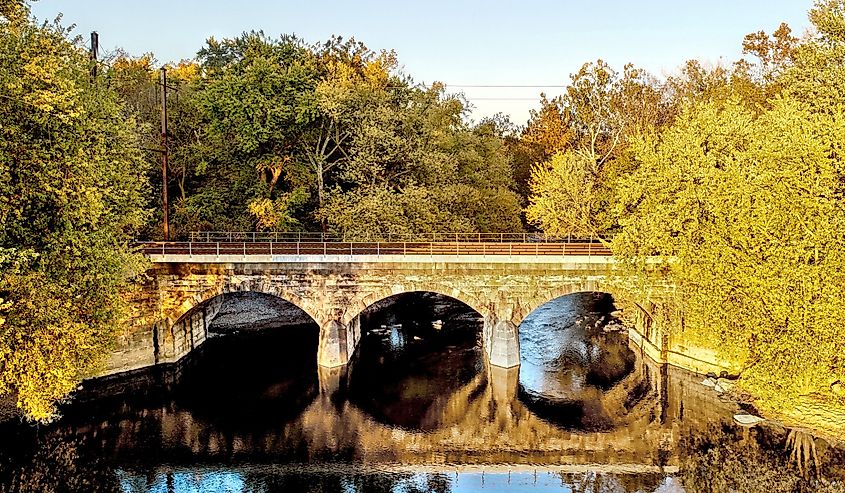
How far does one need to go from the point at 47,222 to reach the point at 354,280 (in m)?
13.8

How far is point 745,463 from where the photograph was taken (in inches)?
853

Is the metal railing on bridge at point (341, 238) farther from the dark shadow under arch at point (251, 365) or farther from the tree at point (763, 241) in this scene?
the tree at point (763, 241)

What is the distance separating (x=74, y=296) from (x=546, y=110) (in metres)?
36.9

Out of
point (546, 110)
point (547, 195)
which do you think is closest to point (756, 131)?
point (547, 195)

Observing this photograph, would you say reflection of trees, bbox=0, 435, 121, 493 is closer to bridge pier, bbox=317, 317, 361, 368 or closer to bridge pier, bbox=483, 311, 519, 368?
bridge pier, bbox=317, 317, 361, 368

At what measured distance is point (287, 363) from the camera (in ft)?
110

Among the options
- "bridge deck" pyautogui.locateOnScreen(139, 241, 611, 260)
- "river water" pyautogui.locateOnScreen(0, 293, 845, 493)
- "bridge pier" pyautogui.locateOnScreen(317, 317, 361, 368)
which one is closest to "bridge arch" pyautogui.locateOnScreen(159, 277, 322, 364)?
"bridge pier" pyautogui.locateOnScreen(317, 317, 361, 368)

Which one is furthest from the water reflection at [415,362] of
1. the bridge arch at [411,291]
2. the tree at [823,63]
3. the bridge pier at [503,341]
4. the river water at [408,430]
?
the tree at [823,63]

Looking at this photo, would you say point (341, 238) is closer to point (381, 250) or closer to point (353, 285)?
point (381, 250)

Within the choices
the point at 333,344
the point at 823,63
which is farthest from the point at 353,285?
the point at 823,63

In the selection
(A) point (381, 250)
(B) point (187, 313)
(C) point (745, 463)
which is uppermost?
(A) point (381, 250)

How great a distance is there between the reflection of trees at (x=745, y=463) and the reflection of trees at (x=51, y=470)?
1823cm

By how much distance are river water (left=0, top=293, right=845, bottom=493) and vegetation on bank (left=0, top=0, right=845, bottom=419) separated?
282cm

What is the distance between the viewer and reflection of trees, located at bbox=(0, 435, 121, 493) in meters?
20.2
